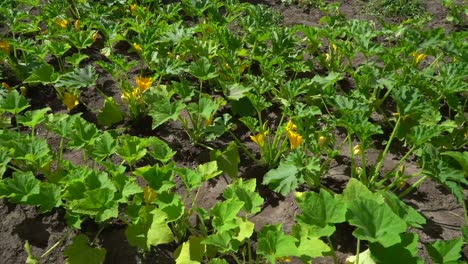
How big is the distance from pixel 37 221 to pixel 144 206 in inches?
26.9

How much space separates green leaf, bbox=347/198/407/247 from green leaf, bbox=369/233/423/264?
0.11 metres

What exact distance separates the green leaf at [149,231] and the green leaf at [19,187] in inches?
20.6

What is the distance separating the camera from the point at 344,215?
205 centimetres

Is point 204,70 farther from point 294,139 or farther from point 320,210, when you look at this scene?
point 320,210

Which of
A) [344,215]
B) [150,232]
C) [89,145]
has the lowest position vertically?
[150,232]

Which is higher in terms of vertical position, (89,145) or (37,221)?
(89,145)

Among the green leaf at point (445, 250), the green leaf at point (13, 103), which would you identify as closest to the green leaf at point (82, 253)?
the green leaf at point (13, 103)

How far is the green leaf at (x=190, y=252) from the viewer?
227 cm

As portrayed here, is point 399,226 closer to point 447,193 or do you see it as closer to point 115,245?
point 447,193

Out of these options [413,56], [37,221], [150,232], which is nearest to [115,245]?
[150,232]

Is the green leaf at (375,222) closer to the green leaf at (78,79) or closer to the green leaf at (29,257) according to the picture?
the green leaf at (29,257)

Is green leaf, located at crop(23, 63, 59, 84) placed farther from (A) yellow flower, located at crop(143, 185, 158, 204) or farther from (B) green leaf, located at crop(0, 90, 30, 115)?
(A) yellow flower, located at crop(143, 185, 158, 204)

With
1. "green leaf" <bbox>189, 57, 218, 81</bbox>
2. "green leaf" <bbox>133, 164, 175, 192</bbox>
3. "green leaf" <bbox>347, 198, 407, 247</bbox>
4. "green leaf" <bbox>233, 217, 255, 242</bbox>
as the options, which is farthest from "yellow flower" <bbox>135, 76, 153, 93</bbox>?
"green leaf" <bbox>347, 198, 407, 247</bbox>

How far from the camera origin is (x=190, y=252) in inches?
90.7
